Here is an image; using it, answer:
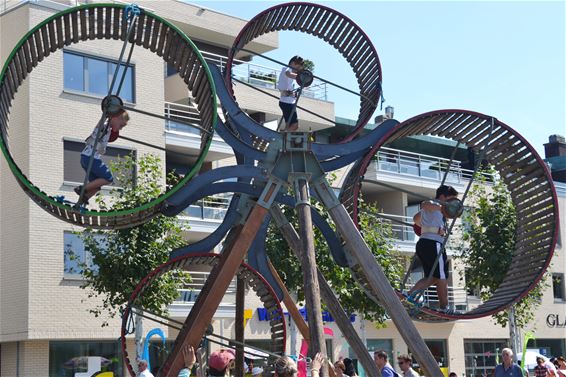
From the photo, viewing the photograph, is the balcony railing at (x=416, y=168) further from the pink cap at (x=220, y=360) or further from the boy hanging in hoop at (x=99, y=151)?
the pink cap at (x=220, y=360)

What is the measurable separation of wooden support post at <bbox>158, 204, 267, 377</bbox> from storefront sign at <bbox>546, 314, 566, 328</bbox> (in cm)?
4318

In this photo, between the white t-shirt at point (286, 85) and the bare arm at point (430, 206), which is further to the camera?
the white t-shirt at point (286, 85)

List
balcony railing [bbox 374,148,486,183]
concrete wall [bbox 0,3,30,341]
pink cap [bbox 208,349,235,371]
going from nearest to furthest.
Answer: pink cap [bbox 208,349,235,371], concrete wall [bbox 0,3,30,341], balcony railing [bbox 374,148,486,183]

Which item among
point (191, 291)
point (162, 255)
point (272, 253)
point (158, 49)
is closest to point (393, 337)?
point (191, 291)

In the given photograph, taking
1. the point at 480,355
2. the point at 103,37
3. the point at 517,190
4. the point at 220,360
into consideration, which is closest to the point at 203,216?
the point at 480,355

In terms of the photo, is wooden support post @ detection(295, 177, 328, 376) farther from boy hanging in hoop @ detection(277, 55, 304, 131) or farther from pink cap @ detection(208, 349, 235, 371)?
pink cap @ detection(208, 349, 235, 371)

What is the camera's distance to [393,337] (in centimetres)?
4594

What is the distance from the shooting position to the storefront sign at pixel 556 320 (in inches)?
2101

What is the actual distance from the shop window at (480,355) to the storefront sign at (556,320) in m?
3.06

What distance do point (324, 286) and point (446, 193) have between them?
2.18 m

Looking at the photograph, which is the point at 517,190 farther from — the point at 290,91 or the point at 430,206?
the point at 290,91

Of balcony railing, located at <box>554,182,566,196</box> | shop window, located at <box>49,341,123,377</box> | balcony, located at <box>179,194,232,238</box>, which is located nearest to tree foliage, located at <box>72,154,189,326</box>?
shop window, located at <box>49,341,123,377</box>

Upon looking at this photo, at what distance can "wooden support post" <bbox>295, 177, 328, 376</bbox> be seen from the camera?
12.2m

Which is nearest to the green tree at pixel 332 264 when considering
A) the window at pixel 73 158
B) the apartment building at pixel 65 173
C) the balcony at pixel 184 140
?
the apartment building at pixel 65 173
